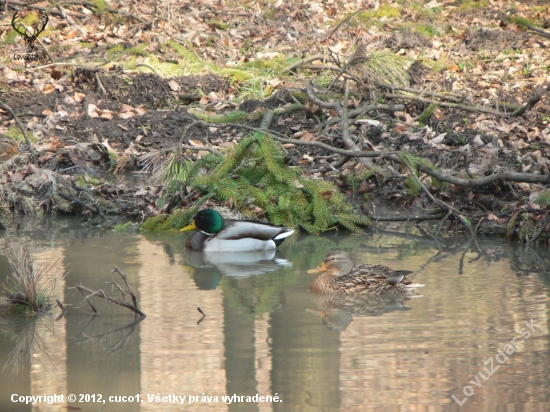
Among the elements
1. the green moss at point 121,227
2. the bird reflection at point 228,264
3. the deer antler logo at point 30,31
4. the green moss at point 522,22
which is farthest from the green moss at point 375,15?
the bird reflection at point 228,264

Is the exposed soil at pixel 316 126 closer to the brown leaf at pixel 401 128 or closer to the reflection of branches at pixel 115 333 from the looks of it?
the brown leaf at pixel 401 128

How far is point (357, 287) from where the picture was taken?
680 cm

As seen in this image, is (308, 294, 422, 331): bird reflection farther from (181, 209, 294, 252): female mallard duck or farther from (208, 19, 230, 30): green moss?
(208, 19, 230, 30): green moss

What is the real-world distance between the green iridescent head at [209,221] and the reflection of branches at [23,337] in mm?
3137

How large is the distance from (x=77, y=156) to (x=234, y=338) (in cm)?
693

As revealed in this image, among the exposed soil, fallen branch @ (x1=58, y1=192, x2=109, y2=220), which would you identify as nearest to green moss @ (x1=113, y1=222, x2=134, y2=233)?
the exposed soil

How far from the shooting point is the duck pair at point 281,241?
6.71 m

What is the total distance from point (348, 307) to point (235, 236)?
8.35 feet

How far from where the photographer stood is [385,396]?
4391 mm

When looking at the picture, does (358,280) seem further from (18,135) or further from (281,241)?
(18,135)

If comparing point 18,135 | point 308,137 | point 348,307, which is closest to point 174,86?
point 18,135

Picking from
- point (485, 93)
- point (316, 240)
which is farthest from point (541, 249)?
point (485, 93)

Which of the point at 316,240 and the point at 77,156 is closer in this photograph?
the point at 316,240

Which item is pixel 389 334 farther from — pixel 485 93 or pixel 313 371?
pixel 485 93
